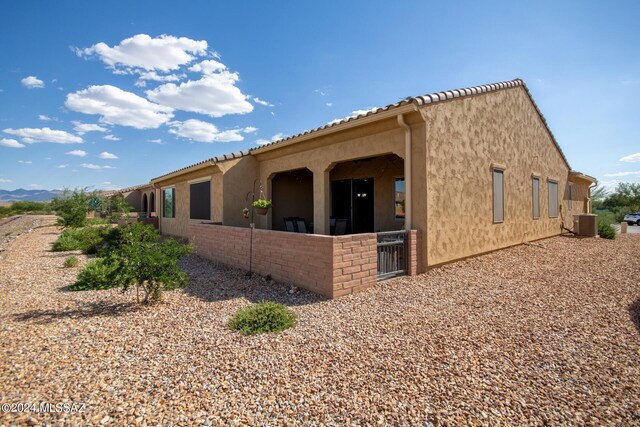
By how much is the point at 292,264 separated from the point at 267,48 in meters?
8.67

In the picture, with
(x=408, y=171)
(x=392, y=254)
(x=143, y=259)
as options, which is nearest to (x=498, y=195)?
(x=408, y=171)

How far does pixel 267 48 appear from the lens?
11.1 m

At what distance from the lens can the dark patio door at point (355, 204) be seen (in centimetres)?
1197

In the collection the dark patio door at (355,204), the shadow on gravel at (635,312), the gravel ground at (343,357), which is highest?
the dark patio door at (355,204)

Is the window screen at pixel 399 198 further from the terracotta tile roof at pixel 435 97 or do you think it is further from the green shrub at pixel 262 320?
the green shrub at pixel 262 320

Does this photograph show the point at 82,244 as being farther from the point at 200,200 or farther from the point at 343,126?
the point at 343,126

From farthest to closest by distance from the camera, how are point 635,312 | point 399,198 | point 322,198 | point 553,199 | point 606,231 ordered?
1. point 606,231
2. point 553,199
3. point 399,198
4. point 322,198
5. point 635,312

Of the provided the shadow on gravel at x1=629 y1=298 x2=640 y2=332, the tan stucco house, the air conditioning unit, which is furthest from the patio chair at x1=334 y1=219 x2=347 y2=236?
the air conditioning unit

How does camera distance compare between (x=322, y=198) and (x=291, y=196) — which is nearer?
(x=322, y=198)

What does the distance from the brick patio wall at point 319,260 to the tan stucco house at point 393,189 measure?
20 millimetres

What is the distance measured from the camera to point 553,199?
13.1 meters

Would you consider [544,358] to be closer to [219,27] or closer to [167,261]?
[167,261]

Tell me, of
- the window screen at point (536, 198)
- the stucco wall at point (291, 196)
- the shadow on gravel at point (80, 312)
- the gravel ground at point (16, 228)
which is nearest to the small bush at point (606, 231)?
the window screen at point (536, 198)

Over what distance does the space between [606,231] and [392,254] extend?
13190 mm
